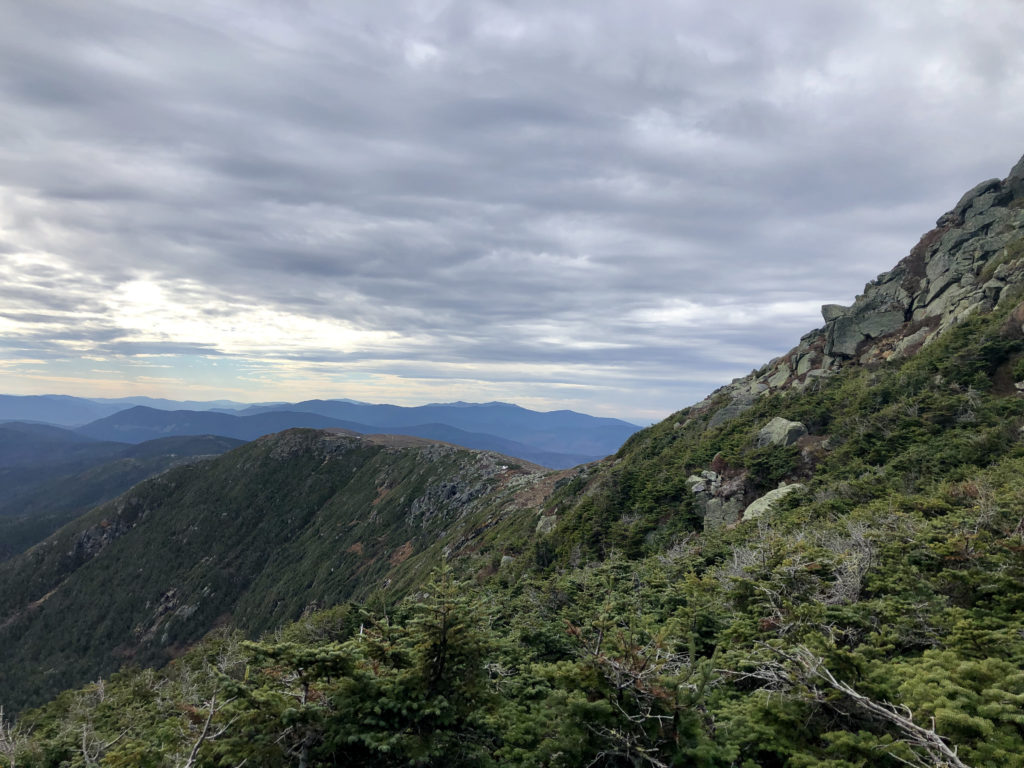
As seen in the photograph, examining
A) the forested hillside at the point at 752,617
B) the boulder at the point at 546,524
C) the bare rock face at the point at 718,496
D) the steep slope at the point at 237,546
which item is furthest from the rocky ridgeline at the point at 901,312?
the steep slope at the point at 237,546

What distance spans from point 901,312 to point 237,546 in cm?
14335

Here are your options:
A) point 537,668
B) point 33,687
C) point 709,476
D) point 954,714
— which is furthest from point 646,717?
point 33,687

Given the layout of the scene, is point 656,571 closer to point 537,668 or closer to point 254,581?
point 537,668

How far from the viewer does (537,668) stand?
29.5ft

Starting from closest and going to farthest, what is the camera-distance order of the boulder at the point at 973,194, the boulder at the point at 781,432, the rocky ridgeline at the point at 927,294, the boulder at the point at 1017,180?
1. the boulder at the point at 781,432
2. the rocky ridgeline at the point at 927,294
3. the boulder at the point at 1017,180
4. the boulder at the point at 973,194

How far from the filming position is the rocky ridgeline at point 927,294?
3266 cm

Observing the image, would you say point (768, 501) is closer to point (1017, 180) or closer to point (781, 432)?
point (781, 432)

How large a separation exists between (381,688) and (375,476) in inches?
4748

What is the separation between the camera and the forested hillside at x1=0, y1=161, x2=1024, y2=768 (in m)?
6.79

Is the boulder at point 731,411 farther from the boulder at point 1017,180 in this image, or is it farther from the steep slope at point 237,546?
the steep slope at point 237,546

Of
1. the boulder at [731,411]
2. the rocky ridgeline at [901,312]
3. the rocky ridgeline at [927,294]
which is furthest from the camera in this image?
the boulder at [731,411]

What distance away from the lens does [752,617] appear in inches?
442

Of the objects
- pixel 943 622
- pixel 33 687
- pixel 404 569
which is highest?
pixel 943 622

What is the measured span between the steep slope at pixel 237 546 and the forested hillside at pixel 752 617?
4201 cm
